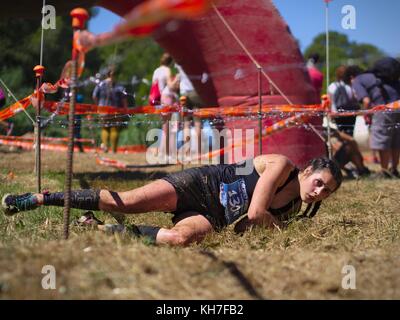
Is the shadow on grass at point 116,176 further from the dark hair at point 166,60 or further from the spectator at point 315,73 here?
the spectator at point 315,73

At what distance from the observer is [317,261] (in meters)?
2.40

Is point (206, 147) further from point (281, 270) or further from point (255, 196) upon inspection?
point (281, 270)

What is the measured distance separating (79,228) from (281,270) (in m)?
1.38

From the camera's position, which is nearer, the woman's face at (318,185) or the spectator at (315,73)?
the woman's face at (318,185)

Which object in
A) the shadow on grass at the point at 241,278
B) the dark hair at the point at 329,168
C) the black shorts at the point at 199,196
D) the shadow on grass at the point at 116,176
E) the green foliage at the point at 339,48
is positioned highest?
the green foliage at the point at 339,48

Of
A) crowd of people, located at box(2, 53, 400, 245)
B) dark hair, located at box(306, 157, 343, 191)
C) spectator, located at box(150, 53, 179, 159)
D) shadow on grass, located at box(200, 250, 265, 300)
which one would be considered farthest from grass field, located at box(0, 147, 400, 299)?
spectator, located at box(150, 53, 179, 159)

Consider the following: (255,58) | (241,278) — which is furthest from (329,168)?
(255,58)

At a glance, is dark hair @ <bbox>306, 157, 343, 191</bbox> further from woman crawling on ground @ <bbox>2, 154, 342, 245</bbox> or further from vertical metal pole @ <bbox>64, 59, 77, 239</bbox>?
vertical metal pole @ <bbox>64, 59, 77, 239</bbox>

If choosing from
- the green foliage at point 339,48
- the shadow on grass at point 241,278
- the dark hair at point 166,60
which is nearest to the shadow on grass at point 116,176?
the dark hair at point 166,60

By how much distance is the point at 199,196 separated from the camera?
324 cm

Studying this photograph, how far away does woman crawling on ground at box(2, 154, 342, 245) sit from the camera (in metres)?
3.09

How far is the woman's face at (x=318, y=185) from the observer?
3.18 metres

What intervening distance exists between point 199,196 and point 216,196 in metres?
0.10

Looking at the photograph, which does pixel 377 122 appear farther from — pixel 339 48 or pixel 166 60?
pixel 339 48
